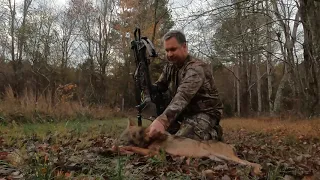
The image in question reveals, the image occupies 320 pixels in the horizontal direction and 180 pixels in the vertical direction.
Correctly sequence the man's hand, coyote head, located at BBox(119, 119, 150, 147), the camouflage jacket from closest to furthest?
Result: 1. the man's hand
2. coyote head, located at BBox(119, 119, 150, 147)
3. the camouflage jacket

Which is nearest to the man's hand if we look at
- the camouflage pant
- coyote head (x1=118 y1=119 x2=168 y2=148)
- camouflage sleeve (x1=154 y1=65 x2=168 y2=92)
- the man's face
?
coyote head (x1=118 y1=119 x2=168 y2=148)

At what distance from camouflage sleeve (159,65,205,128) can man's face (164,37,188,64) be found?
24 cm

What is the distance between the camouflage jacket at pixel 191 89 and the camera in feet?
12.8

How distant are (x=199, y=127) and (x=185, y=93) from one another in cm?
66

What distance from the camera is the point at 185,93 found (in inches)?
Answer: 157

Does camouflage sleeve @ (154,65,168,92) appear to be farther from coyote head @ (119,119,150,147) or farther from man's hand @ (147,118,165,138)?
Answer: man's hand @ (147,118,165,138)

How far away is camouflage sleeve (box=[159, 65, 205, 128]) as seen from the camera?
3.70 meters

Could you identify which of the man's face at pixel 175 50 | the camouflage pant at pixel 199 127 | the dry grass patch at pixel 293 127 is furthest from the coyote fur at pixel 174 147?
the dry grass patch at pixel 293 127

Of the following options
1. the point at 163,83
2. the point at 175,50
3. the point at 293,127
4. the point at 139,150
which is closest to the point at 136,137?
the point at 139,150

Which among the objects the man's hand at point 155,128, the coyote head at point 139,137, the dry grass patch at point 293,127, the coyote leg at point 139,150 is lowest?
the dry grass patch at point 293,127

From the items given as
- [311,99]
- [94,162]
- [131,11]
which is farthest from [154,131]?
[131,11]


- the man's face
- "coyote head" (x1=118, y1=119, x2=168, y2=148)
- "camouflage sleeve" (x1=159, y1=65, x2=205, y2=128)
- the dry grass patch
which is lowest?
the dry grass patch

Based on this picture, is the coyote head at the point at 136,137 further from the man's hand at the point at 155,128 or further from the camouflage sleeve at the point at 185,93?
the camouflage sleeve at the point at 185,93

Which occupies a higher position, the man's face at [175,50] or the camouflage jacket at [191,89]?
the man's face at [175,50]
